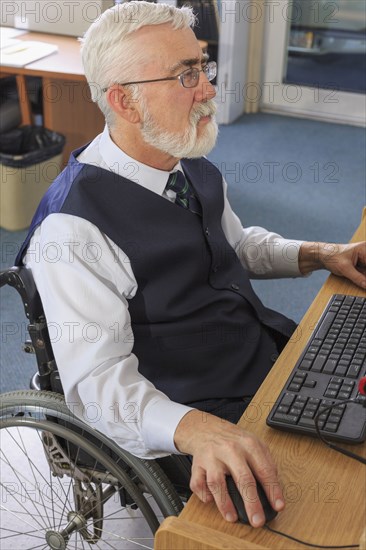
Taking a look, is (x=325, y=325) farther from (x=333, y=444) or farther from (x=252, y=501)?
(x=252, y=501)

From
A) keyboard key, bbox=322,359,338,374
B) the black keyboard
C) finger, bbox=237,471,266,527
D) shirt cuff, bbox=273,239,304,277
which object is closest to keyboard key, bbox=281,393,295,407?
the black keyboard

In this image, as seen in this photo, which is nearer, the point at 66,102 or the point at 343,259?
the point at 343,259

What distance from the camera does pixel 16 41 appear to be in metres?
3.64

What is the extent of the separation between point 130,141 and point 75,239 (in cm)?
28

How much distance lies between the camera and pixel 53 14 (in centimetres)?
381

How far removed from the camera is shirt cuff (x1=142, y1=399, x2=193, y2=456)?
125cm

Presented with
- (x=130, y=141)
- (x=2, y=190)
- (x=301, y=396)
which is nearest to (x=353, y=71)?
(x=2, y=190)

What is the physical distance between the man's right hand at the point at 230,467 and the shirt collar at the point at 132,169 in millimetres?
538

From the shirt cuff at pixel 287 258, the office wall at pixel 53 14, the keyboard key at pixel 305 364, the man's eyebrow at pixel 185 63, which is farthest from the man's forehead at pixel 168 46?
the office wall at pixel 53 14

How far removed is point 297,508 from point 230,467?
4.2 inches

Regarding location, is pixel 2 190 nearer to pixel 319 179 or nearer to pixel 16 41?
pixel 16 41

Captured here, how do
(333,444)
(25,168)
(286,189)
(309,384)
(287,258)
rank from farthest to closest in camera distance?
(286,189), (25,168), (287,258), (309,384), (333,444)

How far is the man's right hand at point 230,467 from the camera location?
1073 mm

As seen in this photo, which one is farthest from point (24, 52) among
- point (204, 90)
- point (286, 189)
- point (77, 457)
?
point (77, 457)
